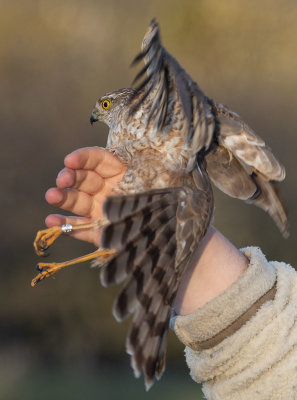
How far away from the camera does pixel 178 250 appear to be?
1.82 m

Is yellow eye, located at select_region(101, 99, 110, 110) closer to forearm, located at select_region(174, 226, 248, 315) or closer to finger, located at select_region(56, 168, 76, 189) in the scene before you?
finger, located at select_region(56, 168, 76, 189)

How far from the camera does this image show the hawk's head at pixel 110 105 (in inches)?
104

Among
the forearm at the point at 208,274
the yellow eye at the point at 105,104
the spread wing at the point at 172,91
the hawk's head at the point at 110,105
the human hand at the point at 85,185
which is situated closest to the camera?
the spread wing at the point at 172,91

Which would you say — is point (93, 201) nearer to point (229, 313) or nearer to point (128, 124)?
point (128, 124)

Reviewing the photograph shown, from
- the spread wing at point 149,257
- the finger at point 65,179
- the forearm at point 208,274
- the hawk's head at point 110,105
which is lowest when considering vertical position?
the forearm at point 208,274

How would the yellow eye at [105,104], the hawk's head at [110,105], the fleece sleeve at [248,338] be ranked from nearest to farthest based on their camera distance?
the fleece sleeve at [248,338], the hawk's head at [110,105], the yellow eye at [105,104]

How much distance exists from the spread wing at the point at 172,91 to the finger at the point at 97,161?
30cm

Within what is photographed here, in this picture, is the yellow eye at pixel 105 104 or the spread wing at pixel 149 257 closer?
the spread wing at pixel 149 257

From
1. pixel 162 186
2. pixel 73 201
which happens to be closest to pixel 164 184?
pixel 162 186

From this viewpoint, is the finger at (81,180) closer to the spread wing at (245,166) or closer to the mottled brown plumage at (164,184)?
the mottled brown plumage at (164,184)

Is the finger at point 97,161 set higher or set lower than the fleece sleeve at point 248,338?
higher

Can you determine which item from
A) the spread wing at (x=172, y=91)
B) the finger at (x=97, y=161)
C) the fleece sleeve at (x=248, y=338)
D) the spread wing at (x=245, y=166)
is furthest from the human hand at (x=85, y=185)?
the fleece sleeve at (x=248, y=338)

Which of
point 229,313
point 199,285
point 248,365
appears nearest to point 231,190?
point 199,285

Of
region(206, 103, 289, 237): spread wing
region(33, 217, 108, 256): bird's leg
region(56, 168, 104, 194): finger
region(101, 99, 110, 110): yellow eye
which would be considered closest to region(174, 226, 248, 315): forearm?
region(206, 103, 289, 237): spread wing
